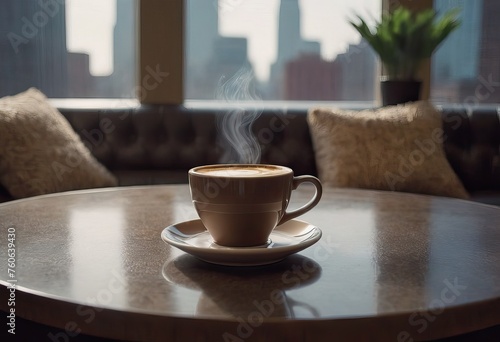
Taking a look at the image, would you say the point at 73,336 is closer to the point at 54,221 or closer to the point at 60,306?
the point at 60,306

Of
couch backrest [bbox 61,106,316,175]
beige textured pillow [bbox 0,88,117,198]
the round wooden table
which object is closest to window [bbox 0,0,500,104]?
couch backrest [bbox 61,106,316,175]

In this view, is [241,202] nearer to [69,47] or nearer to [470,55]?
[69,47]

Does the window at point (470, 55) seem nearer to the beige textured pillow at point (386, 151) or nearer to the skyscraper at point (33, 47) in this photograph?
the beige textured pillow at point (386, 151)

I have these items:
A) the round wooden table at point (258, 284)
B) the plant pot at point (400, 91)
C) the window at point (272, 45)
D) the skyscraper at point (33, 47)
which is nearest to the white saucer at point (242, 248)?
the round wooden table at point (258, 284)


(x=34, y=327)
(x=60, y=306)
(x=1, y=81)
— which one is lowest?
(x=34, y=327)

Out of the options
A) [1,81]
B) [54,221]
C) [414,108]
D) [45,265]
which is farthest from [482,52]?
[45,265]

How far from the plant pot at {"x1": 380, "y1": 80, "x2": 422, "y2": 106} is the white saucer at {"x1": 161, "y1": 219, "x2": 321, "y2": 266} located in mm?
1882

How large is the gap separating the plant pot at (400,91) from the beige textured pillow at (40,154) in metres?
1.26

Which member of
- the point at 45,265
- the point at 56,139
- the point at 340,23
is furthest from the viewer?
the point at 340,23

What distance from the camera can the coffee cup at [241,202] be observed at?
30.3 inches

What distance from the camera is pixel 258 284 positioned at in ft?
2.30

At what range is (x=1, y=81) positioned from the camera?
2.86 m

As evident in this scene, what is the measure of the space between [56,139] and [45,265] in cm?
155

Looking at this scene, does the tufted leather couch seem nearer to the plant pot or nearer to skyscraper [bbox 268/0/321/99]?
the plant pot
